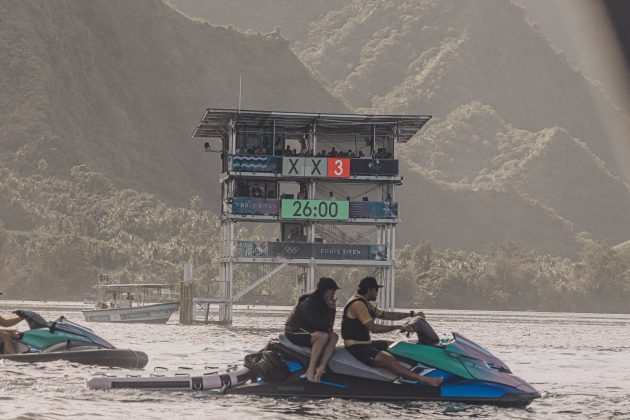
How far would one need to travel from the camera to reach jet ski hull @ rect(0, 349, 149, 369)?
28734 mm

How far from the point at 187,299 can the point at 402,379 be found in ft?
192

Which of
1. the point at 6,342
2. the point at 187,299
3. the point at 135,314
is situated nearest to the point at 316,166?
the point at 187,299

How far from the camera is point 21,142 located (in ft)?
623

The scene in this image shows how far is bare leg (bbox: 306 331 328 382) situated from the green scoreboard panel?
5654 centimetres

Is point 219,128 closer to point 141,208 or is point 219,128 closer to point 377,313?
point 377,313

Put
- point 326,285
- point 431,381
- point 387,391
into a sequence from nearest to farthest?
point 326,285 < point 431,381 < point 387,391

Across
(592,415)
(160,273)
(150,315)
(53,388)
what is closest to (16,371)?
(53,388)

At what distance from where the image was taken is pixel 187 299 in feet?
267

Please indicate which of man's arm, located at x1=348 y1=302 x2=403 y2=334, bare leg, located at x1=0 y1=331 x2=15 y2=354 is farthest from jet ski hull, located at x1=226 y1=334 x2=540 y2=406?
bare leg, located at x1=0 y1=331 x2=15 y2=354

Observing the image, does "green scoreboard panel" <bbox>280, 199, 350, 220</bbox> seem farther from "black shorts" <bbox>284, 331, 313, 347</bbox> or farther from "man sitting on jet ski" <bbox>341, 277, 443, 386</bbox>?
"black shorts" <bbox>284, 331, 313, 347</bbox>

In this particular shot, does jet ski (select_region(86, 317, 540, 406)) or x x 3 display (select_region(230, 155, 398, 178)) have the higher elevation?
x x 3 display (select_region(230, 155, 398, 178))

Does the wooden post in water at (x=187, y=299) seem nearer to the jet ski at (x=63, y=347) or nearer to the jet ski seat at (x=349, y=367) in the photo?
the jet ski at (x=63, y=347)

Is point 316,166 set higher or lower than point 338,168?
higher

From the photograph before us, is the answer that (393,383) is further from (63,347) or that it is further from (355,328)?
(63,347)
